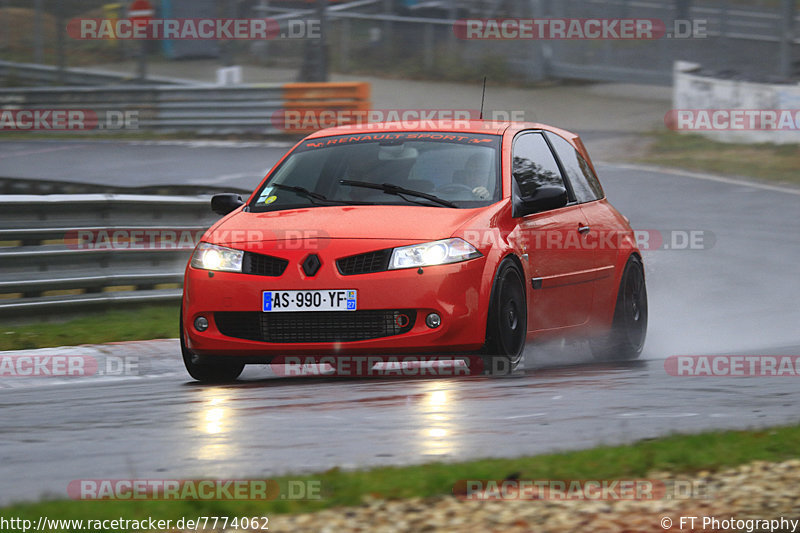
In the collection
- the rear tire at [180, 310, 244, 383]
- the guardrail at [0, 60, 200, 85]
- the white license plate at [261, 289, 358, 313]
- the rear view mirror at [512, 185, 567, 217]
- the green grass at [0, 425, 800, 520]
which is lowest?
the rear tire at [180, 310, 244, 383]

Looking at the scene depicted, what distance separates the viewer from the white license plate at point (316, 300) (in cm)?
758

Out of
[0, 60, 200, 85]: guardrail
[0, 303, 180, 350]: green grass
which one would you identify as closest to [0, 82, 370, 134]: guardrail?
[0, 60, 200, 85]: guardrail

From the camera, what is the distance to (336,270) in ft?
24.9

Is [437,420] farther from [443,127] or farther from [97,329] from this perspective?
[97,329]

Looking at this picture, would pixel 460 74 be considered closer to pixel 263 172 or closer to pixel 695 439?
pixel 263 172

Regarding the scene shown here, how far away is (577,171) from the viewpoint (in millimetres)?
9914

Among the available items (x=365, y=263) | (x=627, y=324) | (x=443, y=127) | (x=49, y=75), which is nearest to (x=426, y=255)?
(x=365, y=263)

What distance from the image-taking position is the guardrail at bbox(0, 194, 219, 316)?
10.7 meters

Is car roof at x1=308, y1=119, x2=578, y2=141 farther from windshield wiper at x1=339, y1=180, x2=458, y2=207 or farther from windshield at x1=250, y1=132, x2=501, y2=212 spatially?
windshield wiper at x1=339, y1=180, x2=458, y2=207

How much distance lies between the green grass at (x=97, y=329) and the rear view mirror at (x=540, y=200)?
329 centimetres

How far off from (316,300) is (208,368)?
1.03m

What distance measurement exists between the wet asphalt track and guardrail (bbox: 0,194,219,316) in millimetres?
1361

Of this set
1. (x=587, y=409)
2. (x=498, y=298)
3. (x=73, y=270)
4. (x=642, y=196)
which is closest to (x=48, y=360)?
(x=73, y=270)

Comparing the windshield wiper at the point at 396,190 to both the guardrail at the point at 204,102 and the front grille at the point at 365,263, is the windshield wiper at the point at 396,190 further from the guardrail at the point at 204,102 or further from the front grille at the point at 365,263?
the guardrail at the point at 204,102
